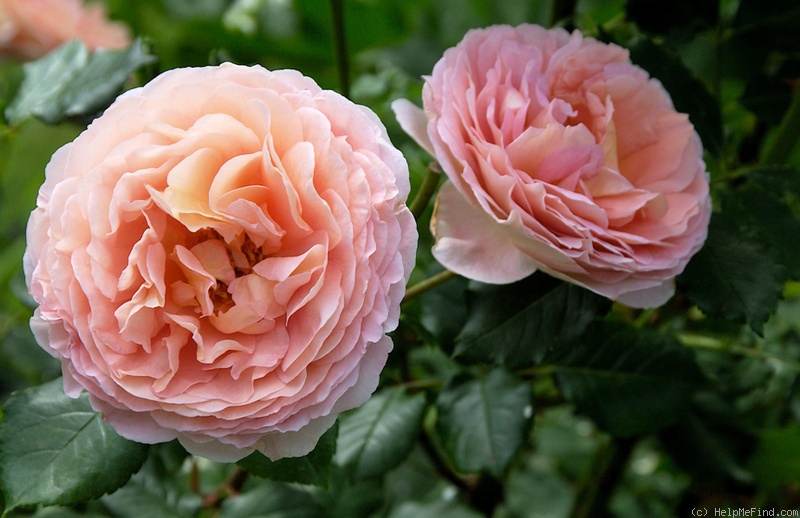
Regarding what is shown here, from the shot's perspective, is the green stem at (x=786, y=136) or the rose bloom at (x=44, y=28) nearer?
the green stem at (x=786, y=136)

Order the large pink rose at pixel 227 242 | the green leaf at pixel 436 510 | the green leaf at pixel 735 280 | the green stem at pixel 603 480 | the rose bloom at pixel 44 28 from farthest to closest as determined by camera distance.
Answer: the rose bloom at pixel 44 28 < the green stem at pixel 603 480 < the green leaf at pixel 436 510 < the green leaf at pixel 735 280 < the large pink rose at pixel 227 242

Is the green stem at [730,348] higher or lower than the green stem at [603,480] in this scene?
higher

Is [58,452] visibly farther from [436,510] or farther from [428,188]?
[436,510]

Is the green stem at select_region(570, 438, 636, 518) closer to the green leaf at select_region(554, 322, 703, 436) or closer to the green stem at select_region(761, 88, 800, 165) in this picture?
the green leaf at select_region(554, 322, 703, 436)

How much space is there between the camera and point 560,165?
1.54 ft

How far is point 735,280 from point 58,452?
17.2 inches

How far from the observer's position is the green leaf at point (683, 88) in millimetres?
566

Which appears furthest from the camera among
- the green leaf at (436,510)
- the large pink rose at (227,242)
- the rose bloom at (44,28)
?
the rose bloom at (44,28)

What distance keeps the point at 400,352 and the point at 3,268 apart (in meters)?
0.56

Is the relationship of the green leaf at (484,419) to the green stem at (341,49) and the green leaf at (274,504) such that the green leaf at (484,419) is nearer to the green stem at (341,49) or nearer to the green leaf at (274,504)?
the green leaf at (274,504)

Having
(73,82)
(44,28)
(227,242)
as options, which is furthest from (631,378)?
(44,28)

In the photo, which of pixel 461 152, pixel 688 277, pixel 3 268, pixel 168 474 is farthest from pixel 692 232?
pixel 3 268

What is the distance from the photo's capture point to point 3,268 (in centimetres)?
93

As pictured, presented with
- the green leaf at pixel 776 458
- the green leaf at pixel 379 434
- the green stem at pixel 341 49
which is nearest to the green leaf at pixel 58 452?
the green leaf at pixel 379 434
